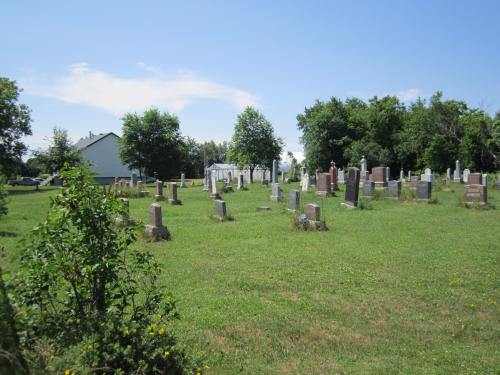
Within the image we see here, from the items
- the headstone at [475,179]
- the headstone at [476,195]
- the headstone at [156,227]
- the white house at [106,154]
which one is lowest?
the headstone at [156,227]

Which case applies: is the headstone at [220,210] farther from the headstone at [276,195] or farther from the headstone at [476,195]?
the headstone at [476,195]

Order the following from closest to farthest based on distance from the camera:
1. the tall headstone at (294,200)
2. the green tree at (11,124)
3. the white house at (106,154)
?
the tall headstone at (294,200)
the green tree at (11,124)
the white house at (106,154)

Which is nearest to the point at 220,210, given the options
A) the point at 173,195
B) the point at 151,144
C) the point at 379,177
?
the point at 173,195

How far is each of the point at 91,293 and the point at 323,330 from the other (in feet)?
10.0

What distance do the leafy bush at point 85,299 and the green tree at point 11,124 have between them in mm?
43902

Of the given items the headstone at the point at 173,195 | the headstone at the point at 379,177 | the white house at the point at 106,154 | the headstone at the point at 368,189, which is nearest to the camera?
the headstone at the point at 368,189

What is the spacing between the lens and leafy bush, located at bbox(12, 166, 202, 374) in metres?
3.24

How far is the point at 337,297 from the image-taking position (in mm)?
6379

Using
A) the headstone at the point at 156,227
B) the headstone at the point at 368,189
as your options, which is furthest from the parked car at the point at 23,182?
the headstone at the point at 156,227

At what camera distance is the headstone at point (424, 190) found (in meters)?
18.8

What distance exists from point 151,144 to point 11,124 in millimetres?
15858

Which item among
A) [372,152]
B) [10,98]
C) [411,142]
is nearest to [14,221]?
[10,98]

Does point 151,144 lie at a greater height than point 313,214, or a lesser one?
greater

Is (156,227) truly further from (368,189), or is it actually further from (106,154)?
(106,154)
